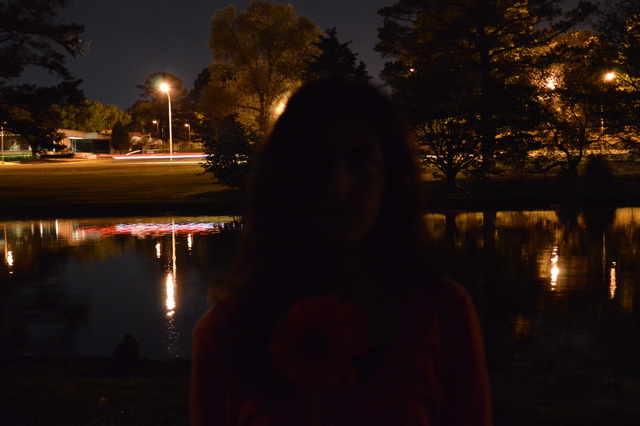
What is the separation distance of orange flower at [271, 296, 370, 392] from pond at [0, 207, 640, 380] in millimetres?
6302

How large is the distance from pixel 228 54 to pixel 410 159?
66401 millimetres

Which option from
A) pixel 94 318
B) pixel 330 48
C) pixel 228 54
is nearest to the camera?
pixel 94 318

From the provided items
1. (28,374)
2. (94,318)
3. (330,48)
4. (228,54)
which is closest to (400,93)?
(330,48)

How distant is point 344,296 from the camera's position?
1.50 metres

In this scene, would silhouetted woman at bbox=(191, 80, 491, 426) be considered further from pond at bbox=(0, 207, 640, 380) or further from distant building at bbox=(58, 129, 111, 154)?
distant building at bbox=(58, 129, 111, 154)

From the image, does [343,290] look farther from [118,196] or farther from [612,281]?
[118,196]

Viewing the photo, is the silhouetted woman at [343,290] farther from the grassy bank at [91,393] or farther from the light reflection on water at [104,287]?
the light reflection on water at [104,287]

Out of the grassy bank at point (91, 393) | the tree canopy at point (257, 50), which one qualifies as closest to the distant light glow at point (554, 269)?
the grassy bank at point (91, 393)

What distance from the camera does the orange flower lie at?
1.16 meters

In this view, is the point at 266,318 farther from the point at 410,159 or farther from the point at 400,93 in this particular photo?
the point at 400,93

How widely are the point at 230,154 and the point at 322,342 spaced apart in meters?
32.9

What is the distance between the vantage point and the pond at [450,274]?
321 inches

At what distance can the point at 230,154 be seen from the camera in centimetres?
3372

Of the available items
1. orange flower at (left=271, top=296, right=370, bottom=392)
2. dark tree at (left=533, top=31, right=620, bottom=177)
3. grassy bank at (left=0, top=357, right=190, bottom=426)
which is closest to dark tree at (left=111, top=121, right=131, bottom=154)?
dark tree at (left=533, top=31, right=620, bottom=177)
